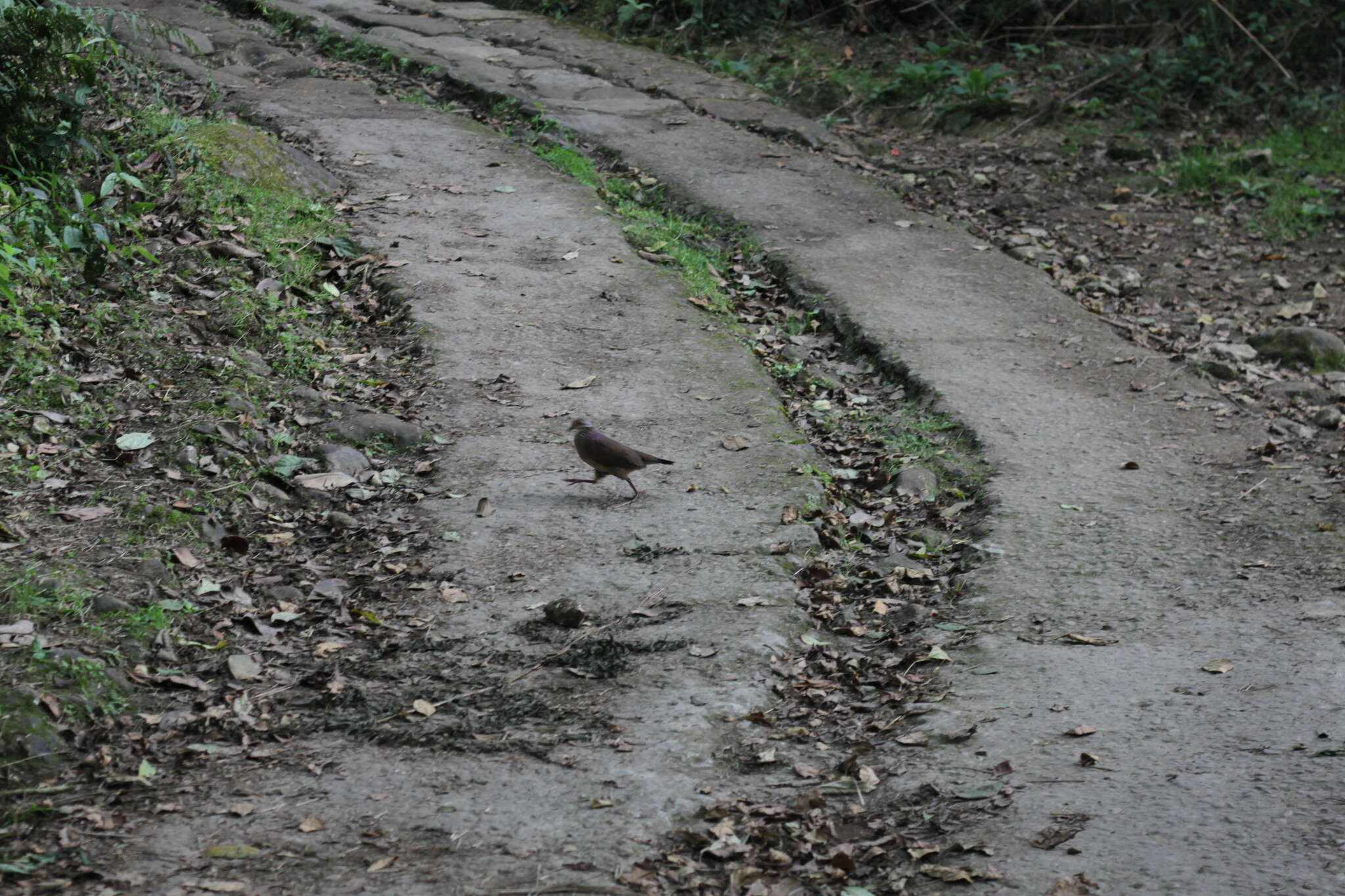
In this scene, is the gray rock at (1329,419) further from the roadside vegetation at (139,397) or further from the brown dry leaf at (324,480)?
the brown dry leaf at (324,480)

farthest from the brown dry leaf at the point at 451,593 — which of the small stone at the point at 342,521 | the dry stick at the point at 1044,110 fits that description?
the dry stick at the point at 1044,110

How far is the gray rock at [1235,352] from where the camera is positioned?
5.79 meters

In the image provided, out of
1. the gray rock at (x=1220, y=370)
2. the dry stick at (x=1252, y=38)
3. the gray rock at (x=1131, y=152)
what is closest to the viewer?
the gray rock at (x=1220, y=370)

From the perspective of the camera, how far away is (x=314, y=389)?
452cm

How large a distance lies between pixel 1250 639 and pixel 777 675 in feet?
4.36

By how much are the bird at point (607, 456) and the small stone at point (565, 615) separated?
0.65m

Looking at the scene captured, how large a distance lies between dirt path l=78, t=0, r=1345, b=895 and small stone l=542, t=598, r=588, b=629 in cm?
6

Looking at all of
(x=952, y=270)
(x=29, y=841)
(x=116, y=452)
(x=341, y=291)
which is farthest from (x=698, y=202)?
(x=29, y=841)

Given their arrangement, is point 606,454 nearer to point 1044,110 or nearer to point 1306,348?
point 1306,348

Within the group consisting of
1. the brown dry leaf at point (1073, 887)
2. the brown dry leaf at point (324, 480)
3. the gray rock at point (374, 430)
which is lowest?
the brown dry leaf at point (1073, 887)

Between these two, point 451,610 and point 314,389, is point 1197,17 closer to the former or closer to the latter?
point 314,389

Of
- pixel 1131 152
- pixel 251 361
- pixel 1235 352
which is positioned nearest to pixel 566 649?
pixel 251 361

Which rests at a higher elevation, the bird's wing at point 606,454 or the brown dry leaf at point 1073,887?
the bird's wing at point 606,454

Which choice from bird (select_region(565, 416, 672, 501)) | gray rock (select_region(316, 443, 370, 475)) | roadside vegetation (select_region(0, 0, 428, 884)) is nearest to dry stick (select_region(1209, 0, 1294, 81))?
roadside vegetation (select_region(0, 0, 428, 884))
